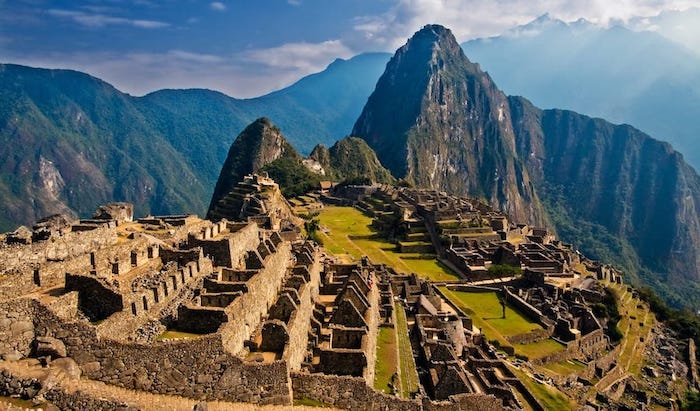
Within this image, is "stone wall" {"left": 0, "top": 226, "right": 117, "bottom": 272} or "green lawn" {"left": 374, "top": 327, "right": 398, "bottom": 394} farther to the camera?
"green lawn" {"left": 374, "top": 327, "right": 398, "bottom": 394}

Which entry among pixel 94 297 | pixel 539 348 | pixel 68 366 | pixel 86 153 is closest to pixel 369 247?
pixel 539 348

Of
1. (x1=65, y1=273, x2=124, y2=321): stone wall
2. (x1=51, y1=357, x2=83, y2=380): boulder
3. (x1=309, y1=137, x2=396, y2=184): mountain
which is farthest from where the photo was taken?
(x1=309, y1=137, x2=396, y2=184): mountain

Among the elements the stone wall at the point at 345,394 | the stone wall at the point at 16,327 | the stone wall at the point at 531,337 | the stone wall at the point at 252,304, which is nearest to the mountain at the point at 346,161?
the stone wall at the point at 531,337

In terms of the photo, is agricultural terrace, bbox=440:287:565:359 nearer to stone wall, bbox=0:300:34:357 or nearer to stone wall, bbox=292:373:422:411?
stone wall, bbox=292:373:422:411

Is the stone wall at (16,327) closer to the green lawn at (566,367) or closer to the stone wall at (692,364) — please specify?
the green lawn at (566,367)

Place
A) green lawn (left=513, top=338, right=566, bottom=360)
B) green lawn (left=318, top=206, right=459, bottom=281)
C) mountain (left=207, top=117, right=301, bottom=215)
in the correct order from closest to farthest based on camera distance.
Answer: green lawn (left=513, top=338, right=566, bottom=360)
green lawn (left=318, top=206, right=459, bottom=281)
mountain (left=207, top=117, right=301, bottom=215)

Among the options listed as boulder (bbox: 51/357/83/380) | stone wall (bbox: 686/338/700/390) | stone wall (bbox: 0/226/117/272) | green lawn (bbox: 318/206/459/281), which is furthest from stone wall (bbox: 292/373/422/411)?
stone wall (bbox: 686/338/700/390)
